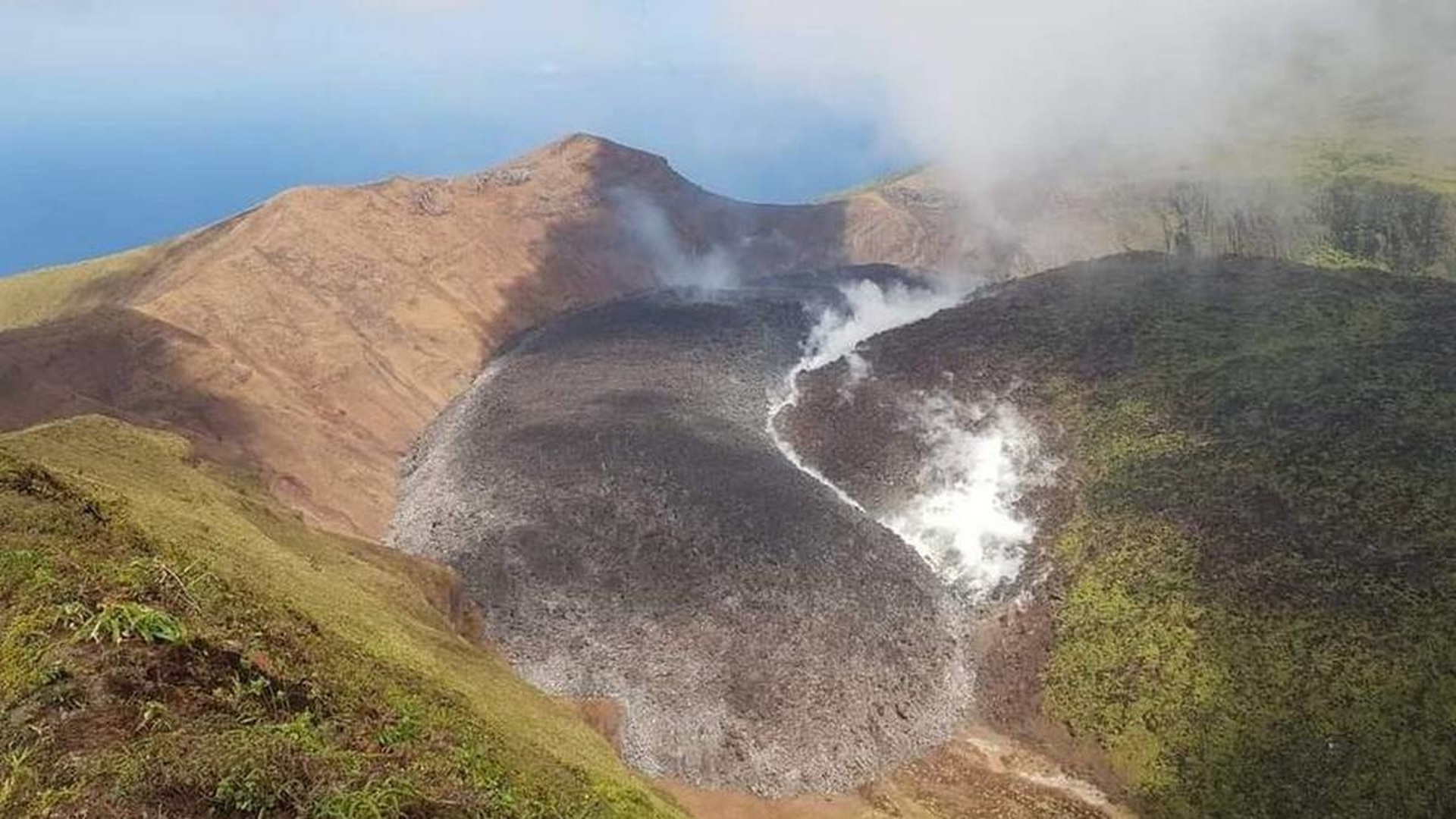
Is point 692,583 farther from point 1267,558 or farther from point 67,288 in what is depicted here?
point 67,288

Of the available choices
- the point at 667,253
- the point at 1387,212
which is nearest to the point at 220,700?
the point at 667,253

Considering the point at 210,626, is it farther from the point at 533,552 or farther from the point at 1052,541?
the point at 1052,541

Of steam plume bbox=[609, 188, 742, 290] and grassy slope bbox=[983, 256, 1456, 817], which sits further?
steam plume bbox=[609, 188, 742, 290]

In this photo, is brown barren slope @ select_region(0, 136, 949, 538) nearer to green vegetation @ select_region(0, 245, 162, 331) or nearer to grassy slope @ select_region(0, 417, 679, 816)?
green vegetation @ select_region(0, 245, 162, 331)

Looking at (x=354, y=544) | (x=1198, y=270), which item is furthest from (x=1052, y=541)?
(x=1198, y=270)

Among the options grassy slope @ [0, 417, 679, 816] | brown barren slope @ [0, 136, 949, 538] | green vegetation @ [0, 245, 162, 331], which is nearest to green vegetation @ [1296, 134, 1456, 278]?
brown barren slope @ [0, 136, 949, 538]

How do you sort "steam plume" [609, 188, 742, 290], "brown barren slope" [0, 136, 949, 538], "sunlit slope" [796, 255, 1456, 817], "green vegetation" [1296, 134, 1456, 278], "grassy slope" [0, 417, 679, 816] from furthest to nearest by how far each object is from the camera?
"green vegetation" [1296, 134, 1456, 278], "steam plume" [609, 188, 742, 290], "brown barren slope" [0, 136, 949, 538], "sunlit slope" [796, 255, 1456, 817], "grassy slope" [0, 417, 679, 816]
